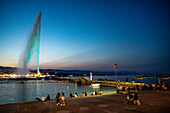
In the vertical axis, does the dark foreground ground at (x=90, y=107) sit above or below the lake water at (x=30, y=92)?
above

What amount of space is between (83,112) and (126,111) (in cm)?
418

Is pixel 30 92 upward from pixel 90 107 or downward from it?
downward

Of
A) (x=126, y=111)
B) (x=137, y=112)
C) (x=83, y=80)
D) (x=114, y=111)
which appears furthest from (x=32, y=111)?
(x=83, y=80)

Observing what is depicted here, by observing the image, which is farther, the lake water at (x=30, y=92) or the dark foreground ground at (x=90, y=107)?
the lake water at (x=30, y=92)

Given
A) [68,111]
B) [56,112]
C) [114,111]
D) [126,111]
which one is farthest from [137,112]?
[56,112]

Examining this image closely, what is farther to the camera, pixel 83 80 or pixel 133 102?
pixel 83 80

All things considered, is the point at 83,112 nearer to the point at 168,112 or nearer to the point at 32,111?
the point at 32,111

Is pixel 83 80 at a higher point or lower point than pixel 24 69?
lower

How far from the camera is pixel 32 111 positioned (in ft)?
46.4

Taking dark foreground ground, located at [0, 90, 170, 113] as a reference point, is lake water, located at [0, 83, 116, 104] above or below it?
below

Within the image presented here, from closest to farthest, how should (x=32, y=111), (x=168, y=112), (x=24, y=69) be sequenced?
1. (x=168, y=112)
2. (x=32, y=111)
3. (x=24, y=69)

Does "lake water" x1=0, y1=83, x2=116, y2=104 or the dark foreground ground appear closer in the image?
the dark foreground ground

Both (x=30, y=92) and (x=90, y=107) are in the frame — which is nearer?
(x=90, y=107)

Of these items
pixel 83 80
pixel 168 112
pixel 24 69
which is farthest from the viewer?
pixel 24 69
